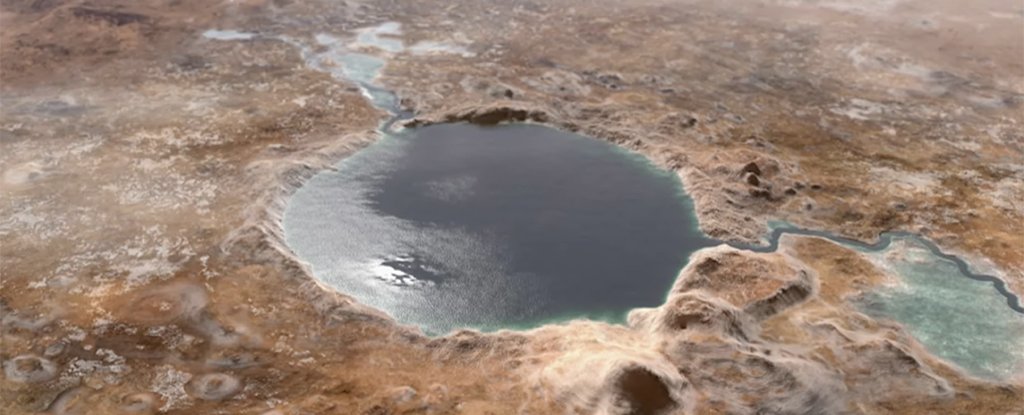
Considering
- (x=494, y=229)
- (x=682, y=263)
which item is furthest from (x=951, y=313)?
(x=494, y=229)

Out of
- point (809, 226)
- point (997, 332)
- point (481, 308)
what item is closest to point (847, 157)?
point (809, 226)

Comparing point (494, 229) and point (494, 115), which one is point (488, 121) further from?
point (494, 229)

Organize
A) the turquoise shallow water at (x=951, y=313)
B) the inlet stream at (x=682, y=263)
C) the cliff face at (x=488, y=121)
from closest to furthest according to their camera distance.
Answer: the cliff face at (x=488, y=121) < the turquoise shallow water at (x=951, y=313) < the inlet stream at (x=682, y=263)

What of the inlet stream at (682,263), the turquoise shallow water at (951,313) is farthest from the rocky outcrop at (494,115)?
the turquoise shallow water at (951,313)

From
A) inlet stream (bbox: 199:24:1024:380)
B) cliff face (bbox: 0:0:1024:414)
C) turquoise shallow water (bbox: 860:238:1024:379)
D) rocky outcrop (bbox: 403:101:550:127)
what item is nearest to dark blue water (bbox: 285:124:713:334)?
inlet stream (bbox: 199:24:1024:380)

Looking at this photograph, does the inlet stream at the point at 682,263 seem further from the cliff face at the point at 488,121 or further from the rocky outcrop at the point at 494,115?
the rocky outcrop at the point at 494,115
